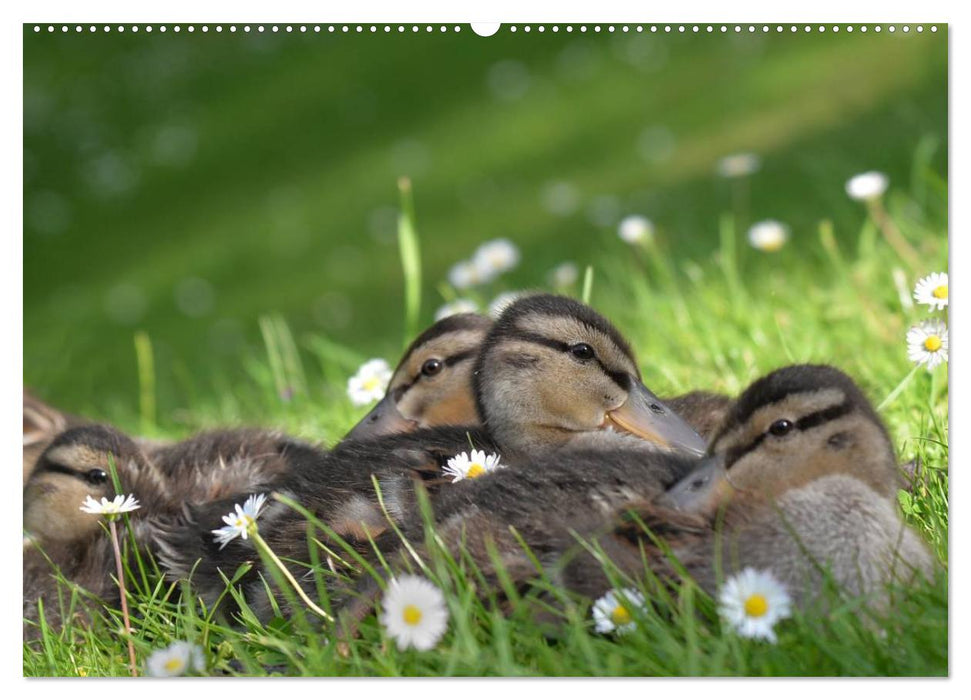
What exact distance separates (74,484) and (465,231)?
11.1 ft

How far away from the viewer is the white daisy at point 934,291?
140 inches

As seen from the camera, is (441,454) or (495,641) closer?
(495,641)

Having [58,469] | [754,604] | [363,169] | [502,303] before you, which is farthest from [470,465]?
[363,169]

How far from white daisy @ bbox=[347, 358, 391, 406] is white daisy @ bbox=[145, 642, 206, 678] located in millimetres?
1506

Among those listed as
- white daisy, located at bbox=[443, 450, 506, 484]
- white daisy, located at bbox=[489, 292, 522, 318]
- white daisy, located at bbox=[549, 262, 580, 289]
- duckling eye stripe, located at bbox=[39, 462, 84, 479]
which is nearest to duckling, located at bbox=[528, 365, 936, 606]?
white daisy, located at bbox=[443, 450, 506, 484]

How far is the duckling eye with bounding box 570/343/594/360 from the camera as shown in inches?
136

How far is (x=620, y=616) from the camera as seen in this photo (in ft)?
8.80

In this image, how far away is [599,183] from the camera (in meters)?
7.50

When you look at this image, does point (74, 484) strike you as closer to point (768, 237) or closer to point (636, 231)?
point (636, 231)

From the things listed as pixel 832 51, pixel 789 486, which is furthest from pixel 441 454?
pixel 832 51

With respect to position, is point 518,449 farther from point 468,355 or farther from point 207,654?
point 207,654

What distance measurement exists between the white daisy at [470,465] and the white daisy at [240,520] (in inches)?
19.4
